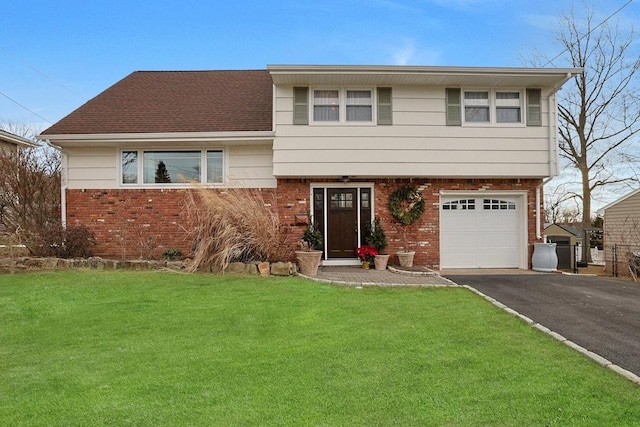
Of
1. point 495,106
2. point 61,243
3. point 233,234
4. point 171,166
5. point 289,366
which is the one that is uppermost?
point 495,106

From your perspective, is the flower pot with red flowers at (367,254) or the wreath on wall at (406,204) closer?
the flower pot with red flowers at (367,254)

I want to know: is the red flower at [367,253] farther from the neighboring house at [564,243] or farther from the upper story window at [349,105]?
the neighboring house at [564,243]

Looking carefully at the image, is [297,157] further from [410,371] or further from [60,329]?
[410,371]

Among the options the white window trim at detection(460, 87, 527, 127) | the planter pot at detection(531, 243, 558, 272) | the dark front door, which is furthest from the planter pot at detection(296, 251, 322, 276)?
the planter pot at detection(531, 243, 558, 272)

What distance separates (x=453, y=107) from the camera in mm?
10945

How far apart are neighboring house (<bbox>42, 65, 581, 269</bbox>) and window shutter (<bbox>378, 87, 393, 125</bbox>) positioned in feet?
0.10

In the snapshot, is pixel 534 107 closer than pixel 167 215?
Yes

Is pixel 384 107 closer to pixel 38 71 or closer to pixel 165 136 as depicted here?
pixel 165 136

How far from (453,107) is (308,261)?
5.71m

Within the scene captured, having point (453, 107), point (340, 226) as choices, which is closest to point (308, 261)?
point (340, 226)

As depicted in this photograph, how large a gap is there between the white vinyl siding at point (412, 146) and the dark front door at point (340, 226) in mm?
927

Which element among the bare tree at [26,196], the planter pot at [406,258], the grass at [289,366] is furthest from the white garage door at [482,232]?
the bare tree at [26,196]

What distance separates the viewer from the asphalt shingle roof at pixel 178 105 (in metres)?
11.3

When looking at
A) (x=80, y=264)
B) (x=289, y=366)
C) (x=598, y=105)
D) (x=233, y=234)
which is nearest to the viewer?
(x=289, y=366)
